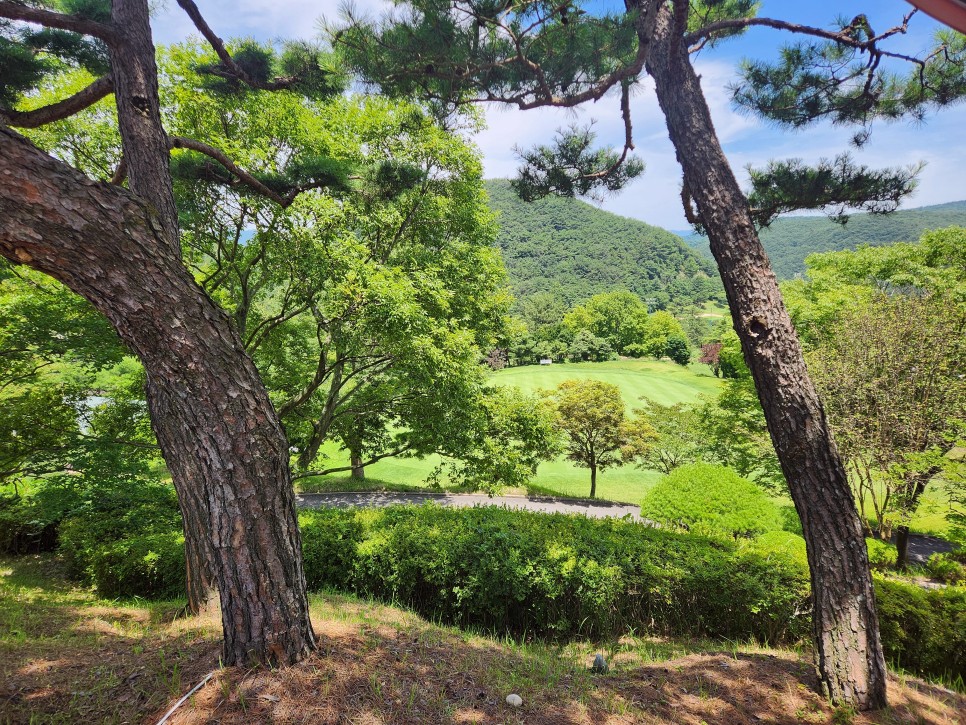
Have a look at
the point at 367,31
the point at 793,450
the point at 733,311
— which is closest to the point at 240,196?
the point at 367,31

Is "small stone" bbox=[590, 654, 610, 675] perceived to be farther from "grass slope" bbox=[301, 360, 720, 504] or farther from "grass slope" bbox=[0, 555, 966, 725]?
"grass slope" bbox=[301, 360, 720, 504]

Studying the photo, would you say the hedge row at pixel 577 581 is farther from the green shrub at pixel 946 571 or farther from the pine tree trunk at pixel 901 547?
the pine tree trunk at pixel 901 547

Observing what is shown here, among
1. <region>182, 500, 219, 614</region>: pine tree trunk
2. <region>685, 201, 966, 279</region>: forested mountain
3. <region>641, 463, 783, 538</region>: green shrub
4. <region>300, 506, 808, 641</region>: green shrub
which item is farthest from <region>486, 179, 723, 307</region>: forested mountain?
<region>182, 500, 219, 614</region>: pine tree trunk

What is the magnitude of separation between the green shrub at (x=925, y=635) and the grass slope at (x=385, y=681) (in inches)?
28.3

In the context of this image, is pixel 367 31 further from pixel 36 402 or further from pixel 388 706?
pixel 36 402

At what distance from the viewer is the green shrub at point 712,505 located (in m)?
8.26

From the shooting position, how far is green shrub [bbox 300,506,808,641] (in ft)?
14.6

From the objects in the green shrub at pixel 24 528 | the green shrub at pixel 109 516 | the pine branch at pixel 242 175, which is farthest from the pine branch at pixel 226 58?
the green shrub at pixel 24 528

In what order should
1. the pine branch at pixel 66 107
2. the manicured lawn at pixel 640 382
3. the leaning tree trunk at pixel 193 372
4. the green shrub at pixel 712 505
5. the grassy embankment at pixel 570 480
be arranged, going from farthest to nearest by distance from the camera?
the manicured lawn at pixel 640 382 → the grassy embankment at pixel 570 480 → the green shrub at pixel 712 505 → the pine branch at pixel 66 107 → the leaning tree trunk at pixel 193 372

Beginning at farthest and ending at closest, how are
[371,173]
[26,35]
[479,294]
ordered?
[479,294] < [371,173] < [26,35]

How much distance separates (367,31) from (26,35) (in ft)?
11.6

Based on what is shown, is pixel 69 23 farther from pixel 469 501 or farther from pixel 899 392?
pixel 469 501

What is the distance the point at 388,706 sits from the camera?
7.22 feet

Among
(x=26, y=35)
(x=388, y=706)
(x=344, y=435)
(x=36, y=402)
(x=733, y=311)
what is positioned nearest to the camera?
(x=388, y=706)
